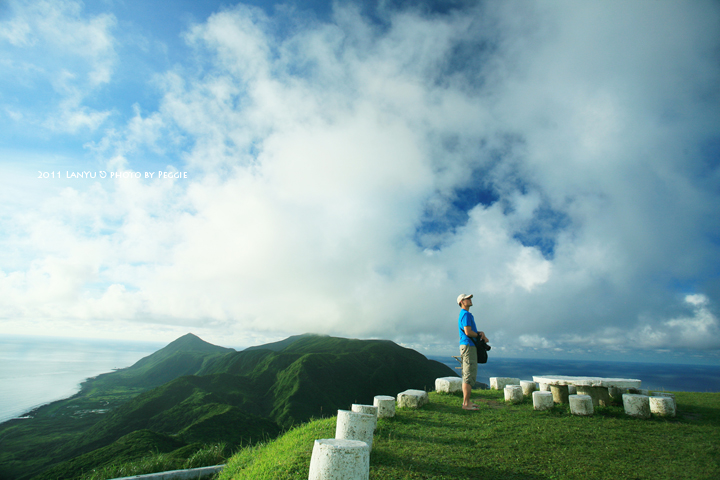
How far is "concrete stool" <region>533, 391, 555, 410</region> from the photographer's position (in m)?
10.6

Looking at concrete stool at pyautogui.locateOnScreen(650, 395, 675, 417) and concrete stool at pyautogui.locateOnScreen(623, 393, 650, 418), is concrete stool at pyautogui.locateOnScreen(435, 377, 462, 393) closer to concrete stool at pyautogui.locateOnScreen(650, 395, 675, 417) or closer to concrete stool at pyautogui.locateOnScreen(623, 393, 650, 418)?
concrete stool at pyautogui.locateOnScreen(623, 393, 650, 418)

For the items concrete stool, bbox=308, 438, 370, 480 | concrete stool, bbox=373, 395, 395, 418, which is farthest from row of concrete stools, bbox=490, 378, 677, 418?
concrete stool, bbox=308, 438, 370, 480

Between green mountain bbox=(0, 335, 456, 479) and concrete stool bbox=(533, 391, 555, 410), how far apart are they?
40.2m

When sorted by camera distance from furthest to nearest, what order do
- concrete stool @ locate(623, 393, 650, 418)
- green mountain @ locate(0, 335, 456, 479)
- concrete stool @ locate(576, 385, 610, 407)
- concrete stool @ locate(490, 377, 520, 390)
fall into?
1. green mountain @ locate(0, 335, 456, 479)
2. concrete stool @ locate(490, 377, 520, 390)
3. concrete stool @ locate(576, 385, 610, 407)
4. concrete stool @ locate(623, 393, 650, 418)

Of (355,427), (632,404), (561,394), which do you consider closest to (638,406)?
(632,404)

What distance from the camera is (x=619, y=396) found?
35.8 feet

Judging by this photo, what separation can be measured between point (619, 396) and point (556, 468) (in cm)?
603

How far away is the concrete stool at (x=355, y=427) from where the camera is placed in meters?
7.97

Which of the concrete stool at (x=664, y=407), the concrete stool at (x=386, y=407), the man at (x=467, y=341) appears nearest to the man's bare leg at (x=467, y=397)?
the man at (x=467, y=341)

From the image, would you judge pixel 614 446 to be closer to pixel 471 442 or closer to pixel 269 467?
pixel 471 442

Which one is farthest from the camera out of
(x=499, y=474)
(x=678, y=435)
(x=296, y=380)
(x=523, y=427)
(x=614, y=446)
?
(x=296, y=380)

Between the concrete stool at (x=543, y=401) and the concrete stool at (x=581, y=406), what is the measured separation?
0.61 m

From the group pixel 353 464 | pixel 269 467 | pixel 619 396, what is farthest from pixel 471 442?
pixel 619 396

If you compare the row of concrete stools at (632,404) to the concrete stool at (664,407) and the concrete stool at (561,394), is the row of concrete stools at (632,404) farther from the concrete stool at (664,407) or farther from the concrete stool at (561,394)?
the concrete stool at (561,394)
